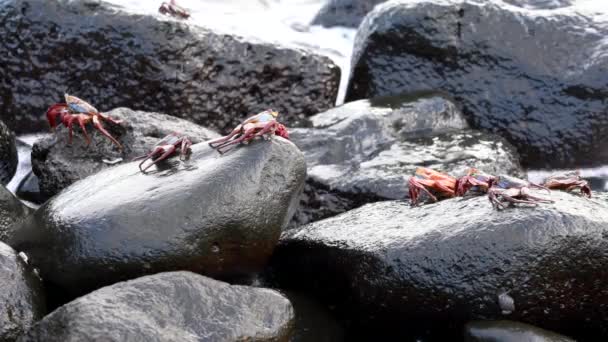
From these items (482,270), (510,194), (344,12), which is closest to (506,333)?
(482,270)

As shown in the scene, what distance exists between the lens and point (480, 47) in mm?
6211

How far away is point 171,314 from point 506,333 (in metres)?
1.31

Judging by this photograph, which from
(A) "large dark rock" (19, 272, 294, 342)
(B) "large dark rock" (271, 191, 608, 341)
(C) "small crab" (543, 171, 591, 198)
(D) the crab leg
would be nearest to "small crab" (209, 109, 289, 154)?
(B) "large dark rock" (271, 191, 608, 341)

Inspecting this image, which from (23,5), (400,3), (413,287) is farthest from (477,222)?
(23,5)

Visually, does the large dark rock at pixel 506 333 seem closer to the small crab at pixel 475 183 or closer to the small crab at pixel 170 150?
the small crab at pixel 475 183

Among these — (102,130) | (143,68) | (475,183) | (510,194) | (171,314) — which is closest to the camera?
(171,314)

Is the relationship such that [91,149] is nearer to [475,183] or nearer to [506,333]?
[475,183]

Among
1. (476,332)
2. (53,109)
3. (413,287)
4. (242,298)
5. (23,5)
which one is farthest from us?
(23,5)

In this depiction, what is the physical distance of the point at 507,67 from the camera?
6156mm

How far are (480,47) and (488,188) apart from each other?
277cm

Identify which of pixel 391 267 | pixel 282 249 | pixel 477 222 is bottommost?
pixel 282 249

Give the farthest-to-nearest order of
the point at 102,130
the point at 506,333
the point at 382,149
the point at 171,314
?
1. the point at 382,149
2. the point at 102,130
3. the point at 506,333
4. the point at 171,314

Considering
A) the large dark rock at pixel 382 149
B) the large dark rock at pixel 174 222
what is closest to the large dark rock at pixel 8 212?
the large dark rock at pixel 174 222

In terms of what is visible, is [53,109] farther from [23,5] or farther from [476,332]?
[476,332]
